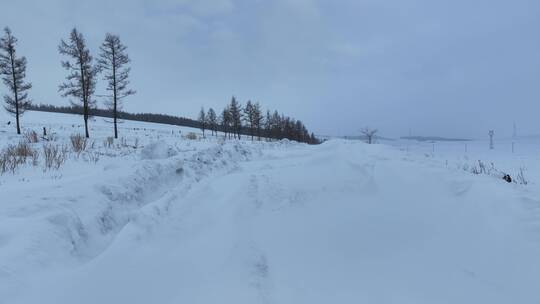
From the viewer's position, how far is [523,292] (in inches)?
93.8

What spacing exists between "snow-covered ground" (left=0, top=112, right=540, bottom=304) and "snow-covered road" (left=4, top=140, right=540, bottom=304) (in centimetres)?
1

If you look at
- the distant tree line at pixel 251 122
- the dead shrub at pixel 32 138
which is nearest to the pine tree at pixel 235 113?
the distant tree line at pixel 251 122

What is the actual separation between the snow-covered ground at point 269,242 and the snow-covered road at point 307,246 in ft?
0.05

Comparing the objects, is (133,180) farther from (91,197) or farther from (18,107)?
(18,107)

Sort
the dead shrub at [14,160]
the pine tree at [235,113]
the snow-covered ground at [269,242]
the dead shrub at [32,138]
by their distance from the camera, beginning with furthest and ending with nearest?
the pine tree at [235,113] < the dead shrub at [32,138] < the dead shrub at [14,160] < the snow-covered ground at [269,242]

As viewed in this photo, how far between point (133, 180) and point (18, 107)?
30664mm

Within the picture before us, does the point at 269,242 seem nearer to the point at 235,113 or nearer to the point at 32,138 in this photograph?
the point at 32,138

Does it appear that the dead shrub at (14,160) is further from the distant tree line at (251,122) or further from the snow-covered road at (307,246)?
the distant tree line at (251,122)

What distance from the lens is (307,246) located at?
3186 millimetres

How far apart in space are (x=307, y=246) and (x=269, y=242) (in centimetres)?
41

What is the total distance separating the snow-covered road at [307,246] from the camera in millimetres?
2348

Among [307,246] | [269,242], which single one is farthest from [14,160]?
[307,246]

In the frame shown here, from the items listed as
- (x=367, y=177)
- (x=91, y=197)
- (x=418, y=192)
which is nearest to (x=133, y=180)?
(x=91, y=197)

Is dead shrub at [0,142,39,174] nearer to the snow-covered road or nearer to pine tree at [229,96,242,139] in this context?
the snow-covered road
